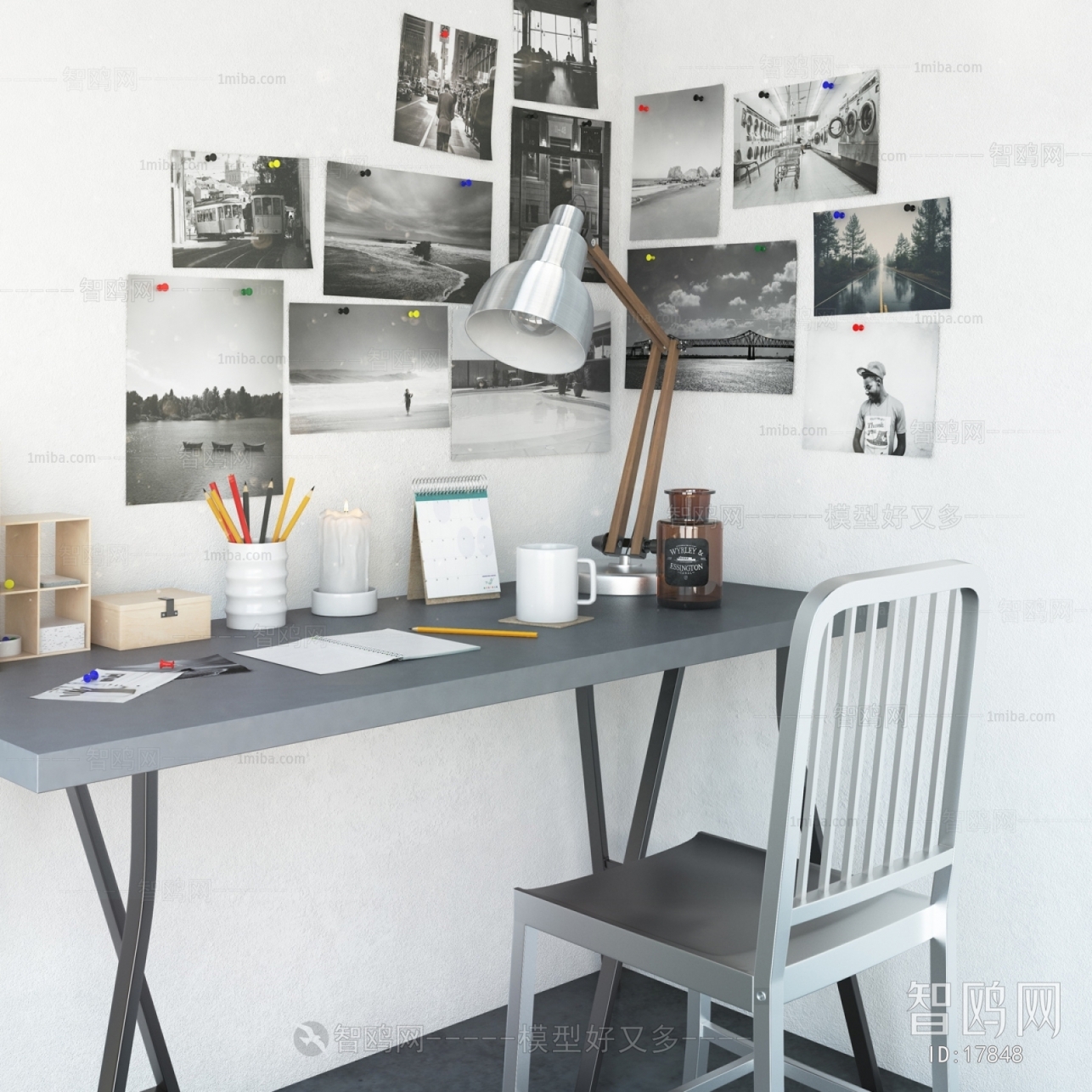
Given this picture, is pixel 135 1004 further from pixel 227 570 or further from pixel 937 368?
pixel 937 368

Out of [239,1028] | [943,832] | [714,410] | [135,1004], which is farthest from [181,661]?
[714,410]

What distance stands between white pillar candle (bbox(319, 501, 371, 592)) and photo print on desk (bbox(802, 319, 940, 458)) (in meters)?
0.83

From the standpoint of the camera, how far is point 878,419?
2.05 metres

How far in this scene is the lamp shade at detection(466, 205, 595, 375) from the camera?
1854mm

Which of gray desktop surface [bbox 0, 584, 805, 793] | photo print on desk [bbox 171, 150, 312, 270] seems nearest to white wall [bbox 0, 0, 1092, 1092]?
photo print on desk [bbox 171, 150, 312, 270]

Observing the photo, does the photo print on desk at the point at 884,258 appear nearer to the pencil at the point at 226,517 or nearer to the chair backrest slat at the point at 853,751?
the chair backrest slat at the point at 853,751

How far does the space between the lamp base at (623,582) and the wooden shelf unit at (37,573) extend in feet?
2.67

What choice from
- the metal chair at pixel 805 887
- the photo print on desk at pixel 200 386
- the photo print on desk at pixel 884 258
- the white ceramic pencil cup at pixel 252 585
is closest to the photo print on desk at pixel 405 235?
the photo print on desk at pixel 200 386

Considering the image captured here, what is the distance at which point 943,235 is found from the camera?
1945mm

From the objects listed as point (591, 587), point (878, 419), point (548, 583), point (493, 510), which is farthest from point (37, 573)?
point (878, 419)

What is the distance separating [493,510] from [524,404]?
0.21 metres

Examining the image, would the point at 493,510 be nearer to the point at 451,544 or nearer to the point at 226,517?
the point at 451,544

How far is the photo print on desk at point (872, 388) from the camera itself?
6.52 ft

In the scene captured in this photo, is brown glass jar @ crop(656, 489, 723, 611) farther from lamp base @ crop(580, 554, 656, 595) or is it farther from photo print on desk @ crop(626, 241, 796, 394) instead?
photo print on desk @ crop(626, 241, 796, 394)
